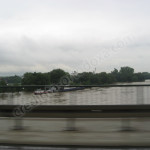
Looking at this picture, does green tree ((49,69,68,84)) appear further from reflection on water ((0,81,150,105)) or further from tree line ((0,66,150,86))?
reflection on water ((0,81,150,105))

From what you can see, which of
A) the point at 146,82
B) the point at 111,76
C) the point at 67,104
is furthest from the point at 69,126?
the point at 146,82

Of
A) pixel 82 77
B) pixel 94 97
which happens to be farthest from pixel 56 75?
pixel 94 97

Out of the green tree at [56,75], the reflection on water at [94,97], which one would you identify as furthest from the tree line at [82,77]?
the reflection on water at [94,97]

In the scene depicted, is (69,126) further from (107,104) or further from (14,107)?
(14,107)

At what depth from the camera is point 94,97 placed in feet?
29.6

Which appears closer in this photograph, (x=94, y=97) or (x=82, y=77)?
(x=94, y=97)

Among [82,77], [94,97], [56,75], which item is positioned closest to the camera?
[94,97]

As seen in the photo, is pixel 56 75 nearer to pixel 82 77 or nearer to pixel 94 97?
pixel 82 77

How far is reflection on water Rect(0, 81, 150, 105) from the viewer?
9.00 meters

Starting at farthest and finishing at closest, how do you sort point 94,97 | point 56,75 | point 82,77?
point 56,75, point 82,77, point 94,97

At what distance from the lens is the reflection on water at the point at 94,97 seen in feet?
29.5

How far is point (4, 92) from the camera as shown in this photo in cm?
1034

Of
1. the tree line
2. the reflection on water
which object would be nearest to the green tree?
the tree line

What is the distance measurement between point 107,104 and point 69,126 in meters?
1.73
